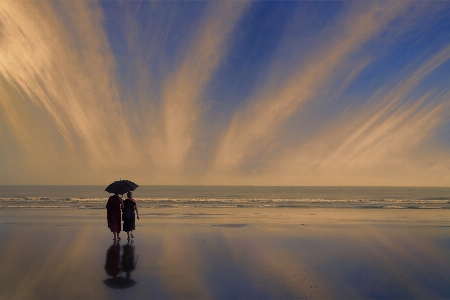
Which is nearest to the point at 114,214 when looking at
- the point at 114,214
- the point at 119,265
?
the point at 114,214

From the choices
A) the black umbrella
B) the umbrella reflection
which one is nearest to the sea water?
the umbrella reflection

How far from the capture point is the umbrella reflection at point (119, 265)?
8570mm

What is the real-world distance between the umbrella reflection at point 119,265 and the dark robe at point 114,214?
0.61 meters

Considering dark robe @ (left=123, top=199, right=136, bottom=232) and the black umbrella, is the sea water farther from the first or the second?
the black umbrella

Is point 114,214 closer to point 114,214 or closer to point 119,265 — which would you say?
point 114,214

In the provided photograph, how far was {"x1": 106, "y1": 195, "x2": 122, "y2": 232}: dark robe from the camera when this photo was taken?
14109 mm

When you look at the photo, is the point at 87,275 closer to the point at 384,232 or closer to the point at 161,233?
the point at 161,233

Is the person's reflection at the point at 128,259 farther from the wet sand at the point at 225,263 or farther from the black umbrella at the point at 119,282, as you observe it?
the black umbrella at the point at 119,282

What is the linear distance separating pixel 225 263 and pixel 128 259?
9.79ft

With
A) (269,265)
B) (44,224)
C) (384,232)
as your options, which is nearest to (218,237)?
(269,265)

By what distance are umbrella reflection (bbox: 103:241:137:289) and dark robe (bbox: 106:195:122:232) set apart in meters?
0.61

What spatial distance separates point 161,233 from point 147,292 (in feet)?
28.1

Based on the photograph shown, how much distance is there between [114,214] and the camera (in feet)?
46.5

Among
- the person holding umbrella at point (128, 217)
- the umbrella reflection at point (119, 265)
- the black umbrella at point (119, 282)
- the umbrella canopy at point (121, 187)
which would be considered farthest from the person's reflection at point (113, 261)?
the umbrella canopy at point (121, 187)
